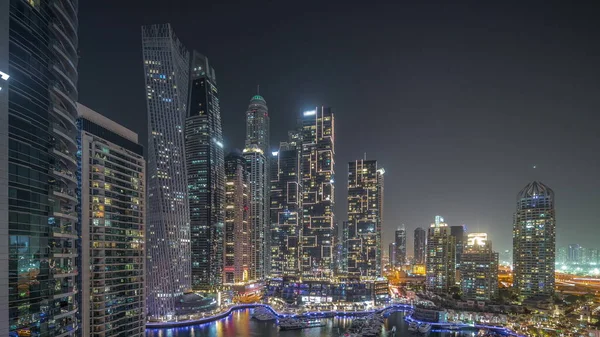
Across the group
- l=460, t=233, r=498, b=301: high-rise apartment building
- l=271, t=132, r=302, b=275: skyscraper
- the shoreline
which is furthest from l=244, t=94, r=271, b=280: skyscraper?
l=460, t=233, r=498, b=301: high-rise apartment building

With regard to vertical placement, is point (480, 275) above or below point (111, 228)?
below

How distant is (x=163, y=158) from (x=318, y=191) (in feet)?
247

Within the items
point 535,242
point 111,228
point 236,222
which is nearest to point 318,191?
point 236,222

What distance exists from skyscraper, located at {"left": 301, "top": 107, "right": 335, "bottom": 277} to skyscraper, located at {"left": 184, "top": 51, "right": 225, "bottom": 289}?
3790 cm

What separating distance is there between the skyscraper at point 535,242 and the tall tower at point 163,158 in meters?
80.1

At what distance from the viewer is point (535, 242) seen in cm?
9306

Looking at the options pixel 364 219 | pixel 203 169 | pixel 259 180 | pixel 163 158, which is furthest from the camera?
pixel 259 180

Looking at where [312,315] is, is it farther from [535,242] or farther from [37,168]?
[37,168]

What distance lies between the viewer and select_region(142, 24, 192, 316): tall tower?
2837 inches

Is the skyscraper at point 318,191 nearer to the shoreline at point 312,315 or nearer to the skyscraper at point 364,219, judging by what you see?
the skyscraper at point 364,219

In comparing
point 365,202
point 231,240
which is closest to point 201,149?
point 231,240

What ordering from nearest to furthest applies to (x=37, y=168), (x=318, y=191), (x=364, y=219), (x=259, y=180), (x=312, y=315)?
(x=37, y=168)
(x=312, y=315)
(x=364, y=219)
(x=318, y=191)
(x=259, y=180)

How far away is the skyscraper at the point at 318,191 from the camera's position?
133750 mm

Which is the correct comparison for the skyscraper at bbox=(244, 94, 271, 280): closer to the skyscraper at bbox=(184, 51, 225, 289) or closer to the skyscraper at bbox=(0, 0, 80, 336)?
the skyscraper at bbox=(184, 51, 225, 289)
